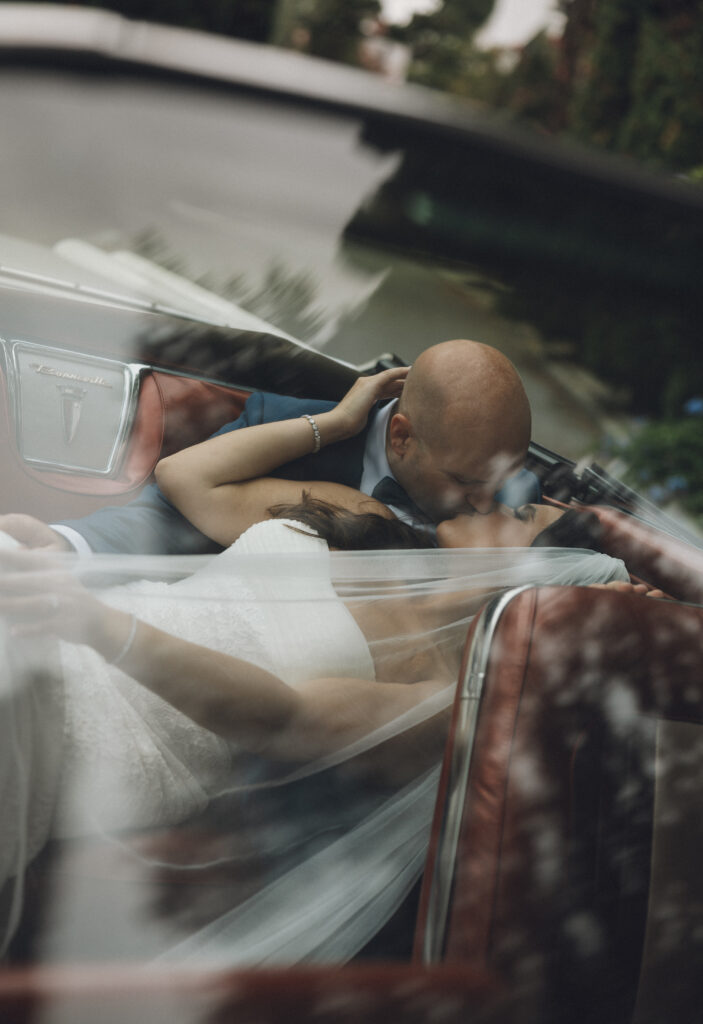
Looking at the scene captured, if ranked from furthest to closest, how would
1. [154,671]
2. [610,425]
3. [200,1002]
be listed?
[610,425] < [154,671] < [200,1002]

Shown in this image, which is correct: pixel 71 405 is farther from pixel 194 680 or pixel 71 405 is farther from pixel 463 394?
pixel 463 394

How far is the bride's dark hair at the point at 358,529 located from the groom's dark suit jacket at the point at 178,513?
0.04 meters

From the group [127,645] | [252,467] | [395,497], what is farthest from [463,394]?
[127,645]

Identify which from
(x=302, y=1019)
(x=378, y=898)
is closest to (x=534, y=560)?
(x=378, y=898)

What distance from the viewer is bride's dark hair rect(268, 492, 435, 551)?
1.08m

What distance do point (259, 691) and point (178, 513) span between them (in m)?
0.24

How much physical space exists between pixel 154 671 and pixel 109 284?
1.54 feet

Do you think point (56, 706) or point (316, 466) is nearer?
point (56, 706)

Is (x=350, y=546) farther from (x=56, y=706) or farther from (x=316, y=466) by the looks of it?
(x=56, y=706)

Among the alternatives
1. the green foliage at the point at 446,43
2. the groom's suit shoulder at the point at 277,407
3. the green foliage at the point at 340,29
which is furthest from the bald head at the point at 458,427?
the green foliage at the point at 340,29

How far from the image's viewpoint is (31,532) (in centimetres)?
94

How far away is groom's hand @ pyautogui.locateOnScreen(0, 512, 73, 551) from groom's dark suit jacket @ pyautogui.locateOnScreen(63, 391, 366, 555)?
0.03 metres

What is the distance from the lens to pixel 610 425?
1069 mm

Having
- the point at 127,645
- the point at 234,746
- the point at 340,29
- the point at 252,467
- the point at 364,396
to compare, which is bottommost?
the point at 234,746
